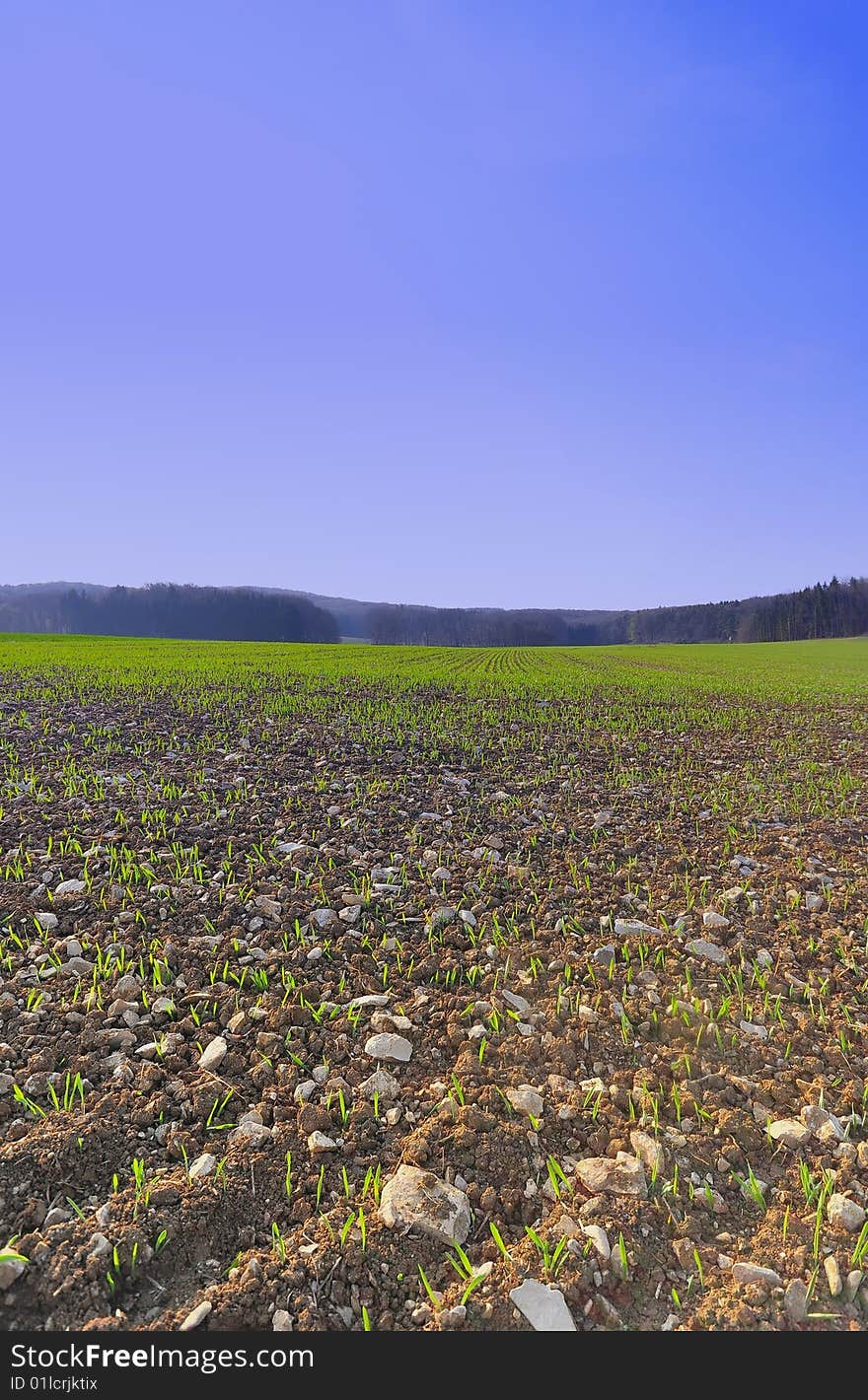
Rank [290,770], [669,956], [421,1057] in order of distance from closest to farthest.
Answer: [421,1057] → [669,956] → [290,770]

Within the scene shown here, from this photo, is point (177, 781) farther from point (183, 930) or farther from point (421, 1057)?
point (421, 1057)

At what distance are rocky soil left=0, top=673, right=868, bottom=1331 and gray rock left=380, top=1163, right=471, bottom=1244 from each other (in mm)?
12

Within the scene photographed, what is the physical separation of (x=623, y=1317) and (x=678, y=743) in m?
11.7

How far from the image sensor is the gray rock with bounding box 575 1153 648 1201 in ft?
9.64

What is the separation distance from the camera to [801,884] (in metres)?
6.32

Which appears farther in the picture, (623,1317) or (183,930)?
(183,930)

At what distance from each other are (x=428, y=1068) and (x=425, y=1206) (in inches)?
36.6

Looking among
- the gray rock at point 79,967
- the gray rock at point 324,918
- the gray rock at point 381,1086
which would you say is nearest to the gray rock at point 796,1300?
the gray rock at point 381,1086

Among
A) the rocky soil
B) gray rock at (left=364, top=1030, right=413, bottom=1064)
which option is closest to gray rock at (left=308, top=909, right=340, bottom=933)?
the rocky soil

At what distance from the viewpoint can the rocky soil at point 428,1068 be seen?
2559mm

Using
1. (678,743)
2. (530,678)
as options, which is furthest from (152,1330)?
(530,678)

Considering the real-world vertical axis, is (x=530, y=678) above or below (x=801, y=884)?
above

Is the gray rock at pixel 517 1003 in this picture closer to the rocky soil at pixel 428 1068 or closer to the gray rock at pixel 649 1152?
the rocky soil at pixel 428 1068

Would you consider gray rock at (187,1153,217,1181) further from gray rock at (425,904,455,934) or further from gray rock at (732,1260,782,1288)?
gray rock at (425,904,455,934)
